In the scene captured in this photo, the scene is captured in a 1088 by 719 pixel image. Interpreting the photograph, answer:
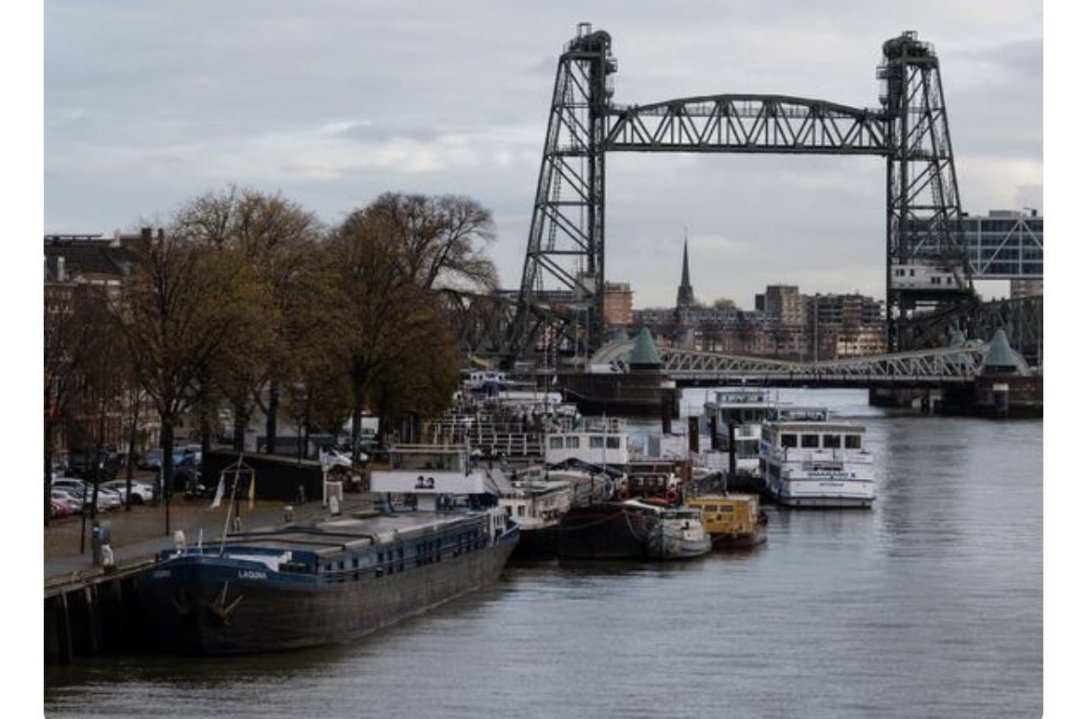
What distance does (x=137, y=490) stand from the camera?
4238 cm

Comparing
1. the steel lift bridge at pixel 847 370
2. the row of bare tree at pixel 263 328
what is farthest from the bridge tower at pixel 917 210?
the row of bare tree at pixel 263 328

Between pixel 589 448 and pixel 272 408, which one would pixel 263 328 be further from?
pixel 589 448

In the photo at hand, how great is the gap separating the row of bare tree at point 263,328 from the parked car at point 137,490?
31.7 inches

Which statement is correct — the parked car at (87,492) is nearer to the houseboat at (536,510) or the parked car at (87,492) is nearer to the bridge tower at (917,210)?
the houseboat at (536,510)

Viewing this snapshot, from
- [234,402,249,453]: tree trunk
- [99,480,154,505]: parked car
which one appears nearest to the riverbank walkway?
[99,480,154,505]: parked car

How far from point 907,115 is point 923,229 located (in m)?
8.43

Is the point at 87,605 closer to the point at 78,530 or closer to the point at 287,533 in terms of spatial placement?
the point at 287,533

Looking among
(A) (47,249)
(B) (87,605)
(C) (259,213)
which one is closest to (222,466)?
(C) (259,213)

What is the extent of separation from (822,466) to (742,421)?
12.5 meters

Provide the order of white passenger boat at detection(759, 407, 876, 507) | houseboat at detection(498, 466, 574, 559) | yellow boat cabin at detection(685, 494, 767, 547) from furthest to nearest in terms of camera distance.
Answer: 1. white passenger boat at detection(759, 407, 876, 507)
2. yellow boat cabin at detection(685, 494, 767, 547)
3. houseboat at detection(498, 466, 574, 559)

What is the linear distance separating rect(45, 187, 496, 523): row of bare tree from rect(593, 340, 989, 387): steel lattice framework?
52.5m

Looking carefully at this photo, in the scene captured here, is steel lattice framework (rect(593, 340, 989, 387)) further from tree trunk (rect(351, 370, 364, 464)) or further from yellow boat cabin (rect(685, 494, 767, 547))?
yellow boat cabin (rect(685, 494, 767, 547))

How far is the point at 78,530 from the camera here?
3481 centimetres

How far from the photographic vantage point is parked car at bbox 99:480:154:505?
1630 inches
